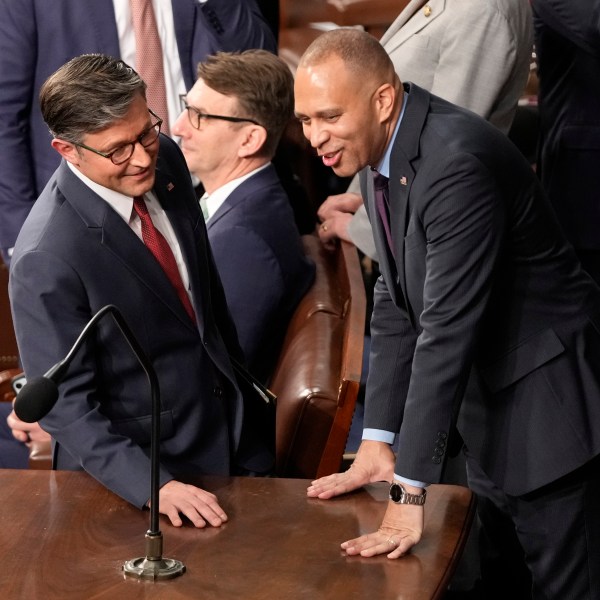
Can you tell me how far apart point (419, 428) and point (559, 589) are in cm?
55

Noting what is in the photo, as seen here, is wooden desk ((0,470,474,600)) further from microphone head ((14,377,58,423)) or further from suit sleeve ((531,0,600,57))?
suit sleeve ((531,0,600,57))

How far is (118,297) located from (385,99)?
65cm

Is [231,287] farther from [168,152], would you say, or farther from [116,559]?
[116,559]

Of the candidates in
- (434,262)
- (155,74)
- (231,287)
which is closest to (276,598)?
(434,262)

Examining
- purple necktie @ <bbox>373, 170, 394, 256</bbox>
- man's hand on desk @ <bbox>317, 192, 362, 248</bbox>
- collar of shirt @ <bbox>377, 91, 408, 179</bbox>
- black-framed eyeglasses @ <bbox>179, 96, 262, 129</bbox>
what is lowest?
man's hand on desk @ <bbox>317, 192, 362, 248</bbox>

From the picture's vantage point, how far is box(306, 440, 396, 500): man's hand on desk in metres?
2.29

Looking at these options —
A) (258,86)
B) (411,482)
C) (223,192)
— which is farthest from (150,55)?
(411,482)

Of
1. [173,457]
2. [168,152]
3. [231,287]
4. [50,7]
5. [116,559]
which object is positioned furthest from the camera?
[50,7]

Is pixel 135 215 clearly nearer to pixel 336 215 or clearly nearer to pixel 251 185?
pixel 251 185

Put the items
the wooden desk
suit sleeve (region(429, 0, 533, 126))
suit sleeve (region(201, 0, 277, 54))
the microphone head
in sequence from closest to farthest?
the microphone head, the wooden desk, suit sleeve (region(429, 0, 533, 126)), suit sleeve (region(201, 0, 277, 54))

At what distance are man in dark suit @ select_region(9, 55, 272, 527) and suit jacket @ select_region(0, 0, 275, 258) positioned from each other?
4.29 ft

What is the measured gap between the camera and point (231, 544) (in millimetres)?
2086

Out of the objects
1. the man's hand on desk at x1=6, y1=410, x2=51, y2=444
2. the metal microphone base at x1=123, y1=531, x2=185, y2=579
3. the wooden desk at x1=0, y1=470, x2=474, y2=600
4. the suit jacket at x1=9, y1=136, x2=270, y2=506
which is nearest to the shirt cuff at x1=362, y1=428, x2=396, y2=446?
the wooden desk at x1=0, y1=470, x2=474, y2=600

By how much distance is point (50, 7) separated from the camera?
3.78m
